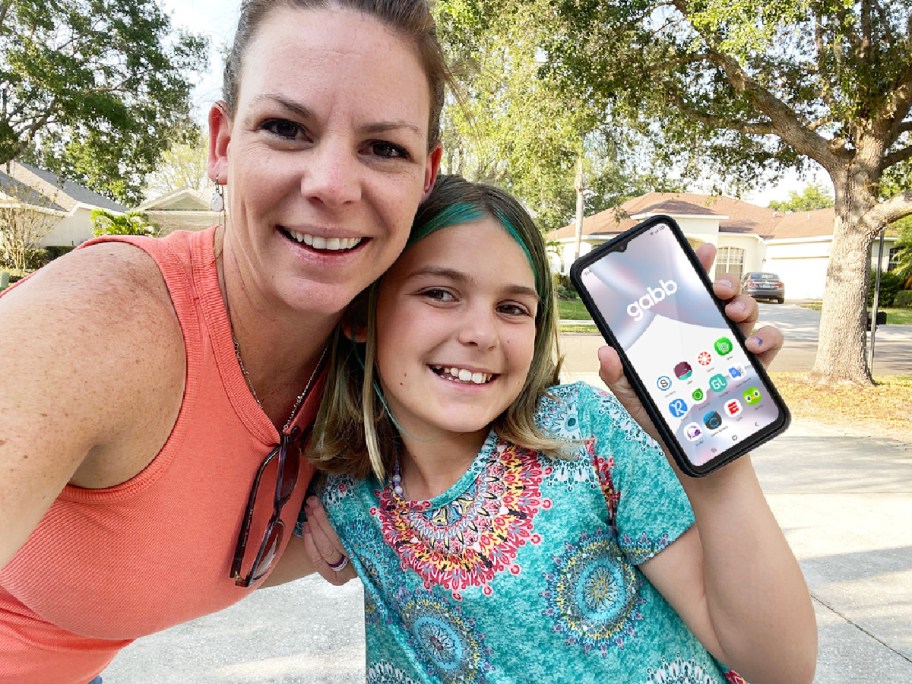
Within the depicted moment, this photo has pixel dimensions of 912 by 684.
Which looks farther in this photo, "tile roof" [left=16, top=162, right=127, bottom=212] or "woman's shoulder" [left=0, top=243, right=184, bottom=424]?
"tile roof" [left=16, top=162, right=127, bottom=212]

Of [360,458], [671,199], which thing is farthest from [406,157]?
[671,199]

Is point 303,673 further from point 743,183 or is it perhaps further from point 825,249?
point 825,249

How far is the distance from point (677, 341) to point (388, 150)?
627 millimetres

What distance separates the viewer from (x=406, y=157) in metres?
1.30

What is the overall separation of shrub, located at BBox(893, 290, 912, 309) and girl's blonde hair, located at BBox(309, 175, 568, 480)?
35.4 meters

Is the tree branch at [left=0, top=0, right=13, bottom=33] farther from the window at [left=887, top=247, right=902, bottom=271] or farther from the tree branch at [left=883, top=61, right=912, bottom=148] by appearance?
the window at [left=887, top=247, right=902, bottom=271]

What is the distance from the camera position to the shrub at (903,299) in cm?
3078

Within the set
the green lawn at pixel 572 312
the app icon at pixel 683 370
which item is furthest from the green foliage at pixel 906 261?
the app icon at pixel 683 370

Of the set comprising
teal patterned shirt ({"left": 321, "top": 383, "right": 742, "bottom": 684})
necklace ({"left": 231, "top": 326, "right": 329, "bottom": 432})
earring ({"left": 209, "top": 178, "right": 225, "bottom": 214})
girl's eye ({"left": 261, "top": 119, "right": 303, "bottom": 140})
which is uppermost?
girl's eye ({"left": 261, "top": 119, "right": 303, "bottom": 140})

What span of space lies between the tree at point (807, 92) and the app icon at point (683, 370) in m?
7.39

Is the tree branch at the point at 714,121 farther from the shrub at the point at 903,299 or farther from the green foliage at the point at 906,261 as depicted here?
the green foliage at the point at 906,261

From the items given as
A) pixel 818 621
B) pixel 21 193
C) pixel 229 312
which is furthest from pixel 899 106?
pixel 21 193

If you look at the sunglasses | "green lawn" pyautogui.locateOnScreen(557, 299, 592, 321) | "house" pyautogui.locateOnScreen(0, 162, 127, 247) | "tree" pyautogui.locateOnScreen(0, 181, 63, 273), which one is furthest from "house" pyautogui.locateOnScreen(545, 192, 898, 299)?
the sunglasses

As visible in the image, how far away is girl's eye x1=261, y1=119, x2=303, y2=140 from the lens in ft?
3.99
